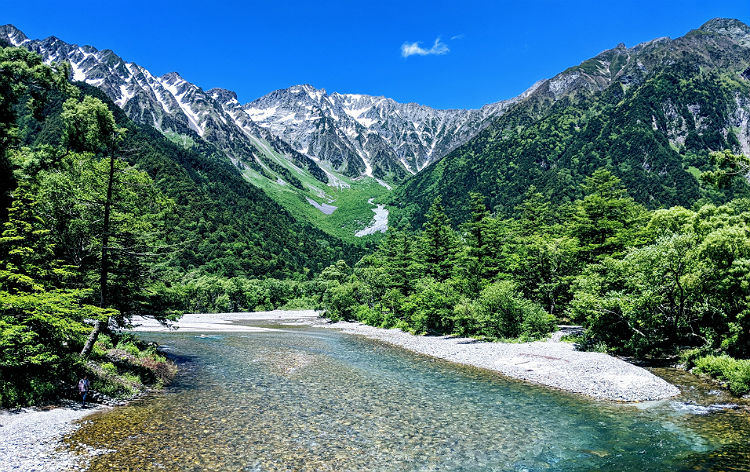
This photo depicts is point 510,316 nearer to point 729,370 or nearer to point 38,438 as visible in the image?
point 729,370

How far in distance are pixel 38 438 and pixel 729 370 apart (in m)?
29.9

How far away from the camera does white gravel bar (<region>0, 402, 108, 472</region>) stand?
10.6 metres

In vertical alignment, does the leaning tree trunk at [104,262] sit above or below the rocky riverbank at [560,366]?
above

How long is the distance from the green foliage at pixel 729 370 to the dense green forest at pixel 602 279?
6 cm

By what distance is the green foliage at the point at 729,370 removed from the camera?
1779 cm

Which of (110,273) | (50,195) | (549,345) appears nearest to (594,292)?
(549,345)

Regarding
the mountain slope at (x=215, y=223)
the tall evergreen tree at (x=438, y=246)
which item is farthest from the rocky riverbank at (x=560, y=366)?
the mountain slope at (x=215, y=223)

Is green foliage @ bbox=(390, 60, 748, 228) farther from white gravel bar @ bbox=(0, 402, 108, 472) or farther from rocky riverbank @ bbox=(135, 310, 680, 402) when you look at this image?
white gravel bar @ bbox=(0, 402, 108, 472)

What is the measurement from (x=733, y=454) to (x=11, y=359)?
25.3 m

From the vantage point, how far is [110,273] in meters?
21.4

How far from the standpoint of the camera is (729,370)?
64.0 feet

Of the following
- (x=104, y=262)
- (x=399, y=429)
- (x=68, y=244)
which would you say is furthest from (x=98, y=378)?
(x=399, y=429)

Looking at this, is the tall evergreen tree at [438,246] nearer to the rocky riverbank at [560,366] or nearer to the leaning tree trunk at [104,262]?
the rocky riverbank at [560,366]

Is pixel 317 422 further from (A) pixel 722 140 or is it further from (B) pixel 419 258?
(A) pixel 722 140
